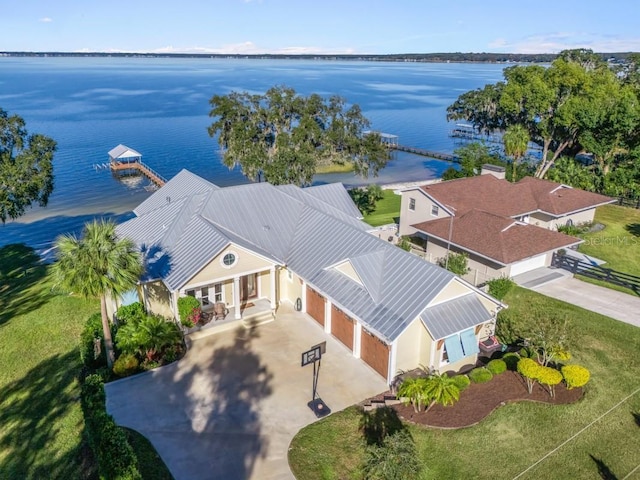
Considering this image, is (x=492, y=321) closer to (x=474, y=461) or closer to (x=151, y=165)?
(x=474, y=461)

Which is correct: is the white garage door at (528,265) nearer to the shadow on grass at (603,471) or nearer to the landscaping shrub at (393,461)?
the shadow on grass at (603,471)

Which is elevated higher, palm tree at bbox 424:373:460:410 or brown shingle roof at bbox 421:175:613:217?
brown shingle roof at bbox 421:175:613:217

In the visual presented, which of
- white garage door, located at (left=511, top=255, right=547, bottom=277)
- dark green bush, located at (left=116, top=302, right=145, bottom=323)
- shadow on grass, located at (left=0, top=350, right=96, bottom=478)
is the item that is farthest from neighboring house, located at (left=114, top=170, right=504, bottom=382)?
white garage door, located at (left=511, top=255, right=547, bottom=277)

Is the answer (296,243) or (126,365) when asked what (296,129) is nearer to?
(296,243)

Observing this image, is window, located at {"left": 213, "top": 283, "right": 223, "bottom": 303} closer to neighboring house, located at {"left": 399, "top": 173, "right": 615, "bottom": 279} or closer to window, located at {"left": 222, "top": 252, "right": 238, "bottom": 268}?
window, located at {"left": 222, "top": 252, "right": 238, "bottom": 268}

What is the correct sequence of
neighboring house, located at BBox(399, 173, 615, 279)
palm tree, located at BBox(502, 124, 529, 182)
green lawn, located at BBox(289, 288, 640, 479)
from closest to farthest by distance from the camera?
1. green lawn, located at BBox(289, 288, 640, 479)
2. neighboring house, located at BBox(399, 173, 615, 279)
3. palm tree, located at BBox(502, 124, 529, 182)

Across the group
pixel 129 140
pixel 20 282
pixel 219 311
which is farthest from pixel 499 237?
pixel 129 140
